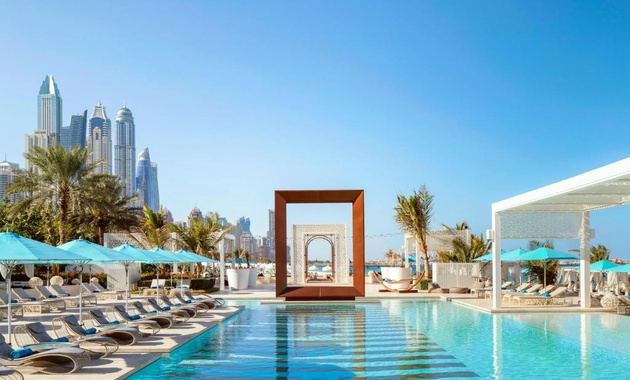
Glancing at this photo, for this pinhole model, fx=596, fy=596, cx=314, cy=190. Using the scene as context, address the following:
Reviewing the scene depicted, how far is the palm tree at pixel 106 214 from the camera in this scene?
28.0 m

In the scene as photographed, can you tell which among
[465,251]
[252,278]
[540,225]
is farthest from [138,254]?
[465,251]

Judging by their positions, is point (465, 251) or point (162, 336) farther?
point (465, 251)

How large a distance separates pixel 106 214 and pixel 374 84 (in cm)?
1612

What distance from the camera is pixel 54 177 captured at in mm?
25984

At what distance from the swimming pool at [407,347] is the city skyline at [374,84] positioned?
5.24 metres

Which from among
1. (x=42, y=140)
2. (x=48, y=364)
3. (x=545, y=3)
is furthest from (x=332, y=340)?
→ (x=42, y=140)

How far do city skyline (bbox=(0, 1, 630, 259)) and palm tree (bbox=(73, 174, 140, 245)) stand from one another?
12.7 feet

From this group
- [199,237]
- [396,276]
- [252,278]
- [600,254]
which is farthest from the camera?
[252,278]

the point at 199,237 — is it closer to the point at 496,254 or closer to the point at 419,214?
the point at 419,214

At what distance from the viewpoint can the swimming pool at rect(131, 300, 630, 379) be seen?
927cm

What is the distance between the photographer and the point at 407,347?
11422 mm

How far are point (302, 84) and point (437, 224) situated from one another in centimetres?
1126

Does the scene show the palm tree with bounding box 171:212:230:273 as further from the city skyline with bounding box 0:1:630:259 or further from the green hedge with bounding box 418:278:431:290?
the green hedge with bounding box 418:278:431:290

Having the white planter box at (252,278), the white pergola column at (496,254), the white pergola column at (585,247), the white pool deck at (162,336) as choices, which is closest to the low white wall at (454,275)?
the white pool deck at (162,336)
